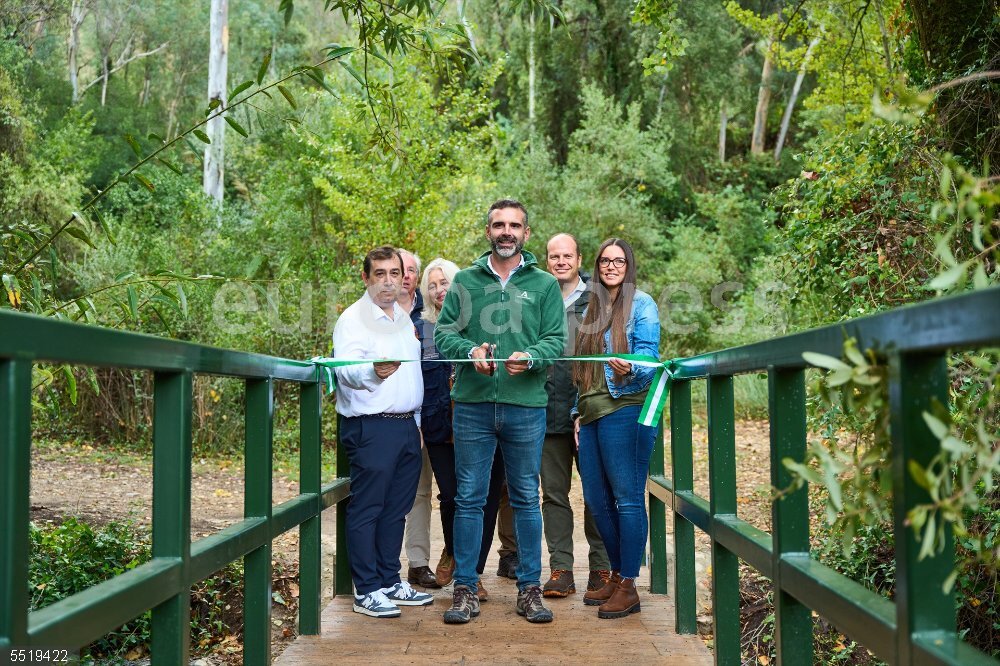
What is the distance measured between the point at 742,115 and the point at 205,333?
23.3 meters

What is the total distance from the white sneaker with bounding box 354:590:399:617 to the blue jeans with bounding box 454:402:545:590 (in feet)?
1.12

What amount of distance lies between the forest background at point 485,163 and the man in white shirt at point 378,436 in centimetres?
71

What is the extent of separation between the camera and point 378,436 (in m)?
4.79

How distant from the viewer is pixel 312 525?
440 centimetres

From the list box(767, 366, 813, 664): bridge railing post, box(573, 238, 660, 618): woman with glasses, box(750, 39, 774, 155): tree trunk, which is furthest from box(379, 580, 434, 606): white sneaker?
box(750, 39, 774, 155): tree trunk

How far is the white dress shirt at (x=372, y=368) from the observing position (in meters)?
4.75

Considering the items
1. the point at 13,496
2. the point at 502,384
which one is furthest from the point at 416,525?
the point at 13,496

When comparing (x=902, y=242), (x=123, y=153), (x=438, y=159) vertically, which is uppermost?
(x=123, y=153)

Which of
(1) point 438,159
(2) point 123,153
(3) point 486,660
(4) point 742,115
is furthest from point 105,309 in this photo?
(4) point 742,115

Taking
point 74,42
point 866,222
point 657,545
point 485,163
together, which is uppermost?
point 74,42

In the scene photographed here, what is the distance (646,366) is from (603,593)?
1197mm

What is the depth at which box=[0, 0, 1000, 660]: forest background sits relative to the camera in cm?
457

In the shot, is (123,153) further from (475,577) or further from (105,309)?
(475,577)

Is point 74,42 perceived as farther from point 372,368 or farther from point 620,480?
point 620,480
